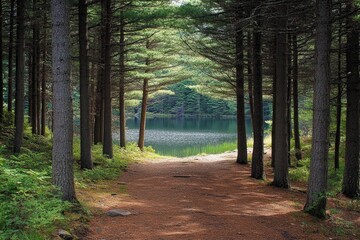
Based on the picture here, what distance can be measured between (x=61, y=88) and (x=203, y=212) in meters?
3.72

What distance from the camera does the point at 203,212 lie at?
7770mm

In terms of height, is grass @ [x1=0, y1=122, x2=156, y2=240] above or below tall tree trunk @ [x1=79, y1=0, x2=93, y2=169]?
below

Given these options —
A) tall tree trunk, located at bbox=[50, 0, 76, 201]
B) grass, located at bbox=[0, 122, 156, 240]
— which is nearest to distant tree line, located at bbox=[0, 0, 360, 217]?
tall tree trunk, located at bbox=[50, 0, 76, 201]

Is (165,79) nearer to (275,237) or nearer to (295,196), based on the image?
(295,196)

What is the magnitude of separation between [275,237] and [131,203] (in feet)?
11.1

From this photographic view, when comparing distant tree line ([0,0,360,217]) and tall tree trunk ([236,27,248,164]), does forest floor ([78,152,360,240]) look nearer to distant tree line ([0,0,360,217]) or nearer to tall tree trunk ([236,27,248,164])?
distant tree line ([0,0,360,217])

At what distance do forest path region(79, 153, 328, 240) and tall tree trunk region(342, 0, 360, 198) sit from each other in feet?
4.91

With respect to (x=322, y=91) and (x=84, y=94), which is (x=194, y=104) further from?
(x=322, y=91)

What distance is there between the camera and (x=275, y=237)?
6.42 metres

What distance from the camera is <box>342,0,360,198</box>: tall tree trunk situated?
34.8 ft

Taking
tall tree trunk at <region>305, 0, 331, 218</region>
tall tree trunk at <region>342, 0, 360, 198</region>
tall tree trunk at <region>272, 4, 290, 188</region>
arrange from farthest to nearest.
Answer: tall tree trunk at <region>272, 4, 290, 188</region> → tall tree trunk at <region>342, 0, 360, 198</region> → tall tree trunk at <region>305, 0, 331, 218</region>

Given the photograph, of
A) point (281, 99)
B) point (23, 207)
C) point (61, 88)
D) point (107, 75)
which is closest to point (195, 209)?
point (61, 88)

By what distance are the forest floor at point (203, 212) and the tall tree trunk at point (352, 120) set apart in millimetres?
1452

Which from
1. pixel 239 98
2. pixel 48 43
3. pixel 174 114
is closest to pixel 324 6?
pixel 239 98
